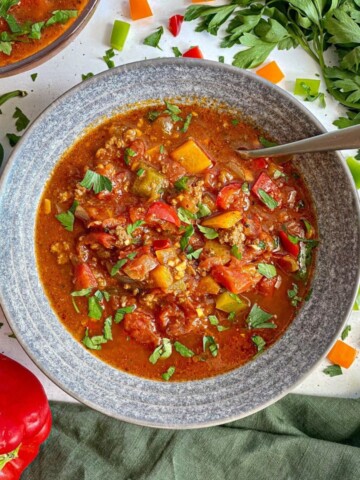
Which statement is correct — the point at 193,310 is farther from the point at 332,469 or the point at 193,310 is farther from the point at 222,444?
the point at 332,469

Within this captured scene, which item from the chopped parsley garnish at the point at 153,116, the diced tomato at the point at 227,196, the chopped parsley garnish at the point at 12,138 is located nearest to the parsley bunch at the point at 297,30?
the chopped parsley garnish at the point at 153,116

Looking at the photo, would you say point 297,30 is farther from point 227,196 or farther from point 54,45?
point 54,45

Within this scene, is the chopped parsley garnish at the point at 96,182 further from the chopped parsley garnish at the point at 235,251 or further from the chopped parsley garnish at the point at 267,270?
the chopped parsley garnish at the point at 267,270

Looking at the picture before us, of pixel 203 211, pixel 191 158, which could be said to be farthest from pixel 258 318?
pixel 191 158

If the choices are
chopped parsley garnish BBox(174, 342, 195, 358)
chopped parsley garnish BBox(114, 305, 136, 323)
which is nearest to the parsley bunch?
chopped parsley garnish BBox(114, 305, 136, 323)

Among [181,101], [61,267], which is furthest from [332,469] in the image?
[181,101]
